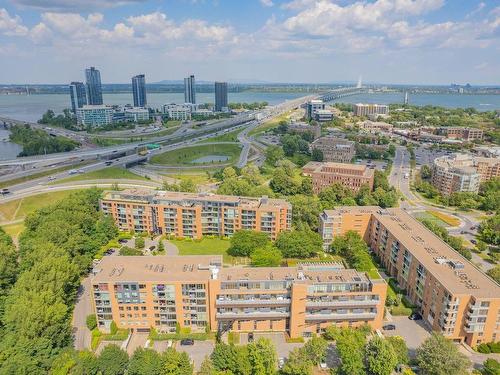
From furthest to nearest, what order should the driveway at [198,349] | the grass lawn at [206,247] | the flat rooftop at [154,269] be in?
the grass lawn at [206,247]
the flat rooftop at [154,269]
the driveway at [198,349]

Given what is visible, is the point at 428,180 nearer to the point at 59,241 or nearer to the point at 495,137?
the point at 495,137

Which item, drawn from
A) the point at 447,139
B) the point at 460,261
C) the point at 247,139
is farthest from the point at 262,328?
the point at 447,139

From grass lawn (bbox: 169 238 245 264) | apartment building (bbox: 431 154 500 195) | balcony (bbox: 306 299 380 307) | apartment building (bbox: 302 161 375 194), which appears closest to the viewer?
balcony (bbox: 306 299 380 307)

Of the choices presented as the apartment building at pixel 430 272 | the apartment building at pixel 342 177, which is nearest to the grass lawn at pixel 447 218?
the apartment building at pixel 342 177

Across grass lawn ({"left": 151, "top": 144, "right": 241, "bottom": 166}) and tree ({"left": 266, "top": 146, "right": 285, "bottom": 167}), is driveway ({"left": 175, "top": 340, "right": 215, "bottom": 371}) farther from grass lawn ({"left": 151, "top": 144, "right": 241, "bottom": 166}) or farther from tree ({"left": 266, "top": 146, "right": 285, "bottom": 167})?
tree ({"left": 266, "top": 146, "right": 285, "bottom": 167})

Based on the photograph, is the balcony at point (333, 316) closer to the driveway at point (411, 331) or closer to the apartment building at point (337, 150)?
the driveway at point (411, 331)

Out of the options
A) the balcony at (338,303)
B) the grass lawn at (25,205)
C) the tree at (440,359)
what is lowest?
the grass lawn at (25,205)

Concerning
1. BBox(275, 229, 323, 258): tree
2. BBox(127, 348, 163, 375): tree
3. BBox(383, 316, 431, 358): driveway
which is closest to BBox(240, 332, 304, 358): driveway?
BBox(127, 348, 163, 375): tree
